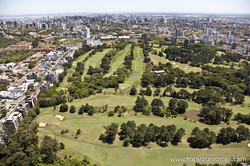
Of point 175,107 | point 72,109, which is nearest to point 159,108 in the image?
point 175,107

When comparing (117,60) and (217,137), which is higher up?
(117,60)

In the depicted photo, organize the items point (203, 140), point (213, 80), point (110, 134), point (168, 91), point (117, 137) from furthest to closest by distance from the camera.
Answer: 1. point (213, 80)
2. point (168, 91)
3. point (117, 137)
4. point (110, 134)
5. point (203, 140)

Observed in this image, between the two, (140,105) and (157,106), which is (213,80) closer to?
(157,106)

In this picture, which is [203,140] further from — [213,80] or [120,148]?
[213,80]

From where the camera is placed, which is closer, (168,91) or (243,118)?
(243,118)

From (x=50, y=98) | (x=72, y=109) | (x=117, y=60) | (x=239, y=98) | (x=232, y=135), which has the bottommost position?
(x=72, y=109)

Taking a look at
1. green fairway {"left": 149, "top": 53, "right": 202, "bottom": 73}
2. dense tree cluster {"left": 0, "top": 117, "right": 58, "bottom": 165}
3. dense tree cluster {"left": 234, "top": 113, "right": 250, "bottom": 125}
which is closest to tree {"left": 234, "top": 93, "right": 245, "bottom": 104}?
dense tree cluster {"left": 234, "top": 113, "right": 250, "bottom": 125}

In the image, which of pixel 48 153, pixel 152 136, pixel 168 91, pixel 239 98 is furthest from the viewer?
pixel 168 91

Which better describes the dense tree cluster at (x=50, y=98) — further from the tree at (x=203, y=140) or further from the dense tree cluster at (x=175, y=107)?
the tree at (x=203, y=140)
